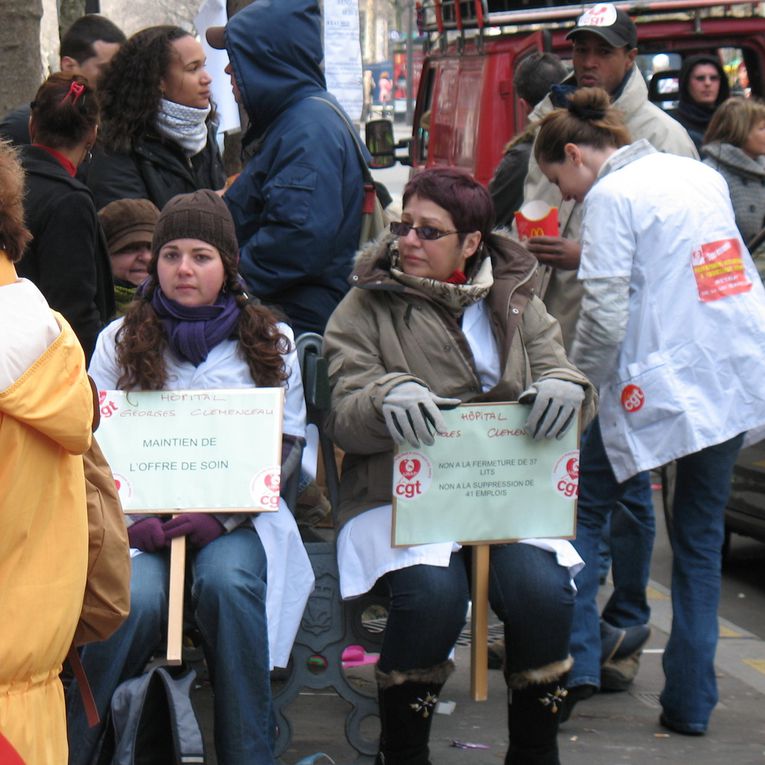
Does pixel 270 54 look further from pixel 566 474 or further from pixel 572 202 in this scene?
pixel 566 474

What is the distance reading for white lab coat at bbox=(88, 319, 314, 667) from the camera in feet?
13.0

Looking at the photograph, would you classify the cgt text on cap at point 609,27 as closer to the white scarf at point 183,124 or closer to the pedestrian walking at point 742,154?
the white scarf at point 183,124

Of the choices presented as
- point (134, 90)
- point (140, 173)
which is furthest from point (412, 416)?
point (134, 90)

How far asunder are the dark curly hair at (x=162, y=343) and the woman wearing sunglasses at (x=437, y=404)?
0.65 feet

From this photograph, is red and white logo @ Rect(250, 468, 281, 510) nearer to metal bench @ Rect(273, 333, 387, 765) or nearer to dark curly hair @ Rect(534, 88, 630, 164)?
metal bench @ Rect(273, 333, 387, 765)

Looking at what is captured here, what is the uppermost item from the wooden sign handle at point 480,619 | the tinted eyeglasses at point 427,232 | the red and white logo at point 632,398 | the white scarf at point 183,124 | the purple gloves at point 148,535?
the white scarf at point 183,124

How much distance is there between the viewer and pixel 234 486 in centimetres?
394

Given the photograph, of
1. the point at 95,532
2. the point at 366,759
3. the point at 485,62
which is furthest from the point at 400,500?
the point at 485,62

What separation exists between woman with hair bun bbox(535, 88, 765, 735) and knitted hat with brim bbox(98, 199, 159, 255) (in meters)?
1.52

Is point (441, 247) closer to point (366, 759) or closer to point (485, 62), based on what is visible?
point (366, 759)

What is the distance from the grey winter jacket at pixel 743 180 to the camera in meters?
8.32

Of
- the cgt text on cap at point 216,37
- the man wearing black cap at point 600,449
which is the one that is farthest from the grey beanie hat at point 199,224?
the cgt text on cap at point 216,37

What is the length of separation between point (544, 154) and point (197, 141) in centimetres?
146

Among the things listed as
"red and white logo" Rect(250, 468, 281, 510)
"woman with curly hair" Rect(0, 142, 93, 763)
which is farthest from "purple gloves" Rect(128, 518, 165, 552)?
"woman with curly hair" Rect(0, 142, 93, 763)
